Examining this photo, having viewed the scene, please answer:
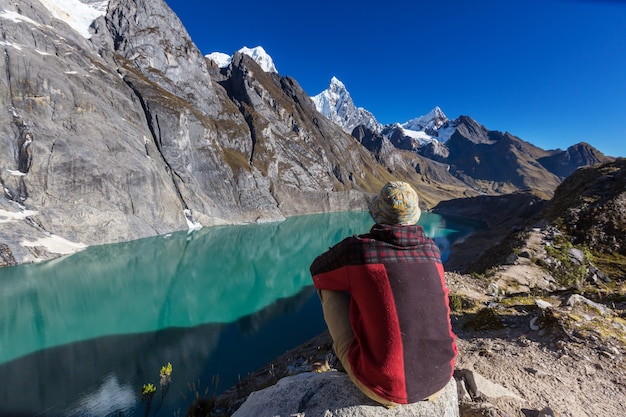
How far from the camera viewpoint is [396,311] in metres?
2.76

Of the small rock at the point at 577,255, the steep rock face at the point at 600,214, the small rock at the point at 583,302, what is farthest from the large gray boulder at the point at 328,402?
the steep rock face at the point at 600,214

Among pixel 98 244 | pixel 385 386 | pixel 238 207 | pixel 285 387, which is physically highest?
pixel 238 207

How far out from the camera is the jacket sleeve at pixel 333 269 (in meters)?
2.97

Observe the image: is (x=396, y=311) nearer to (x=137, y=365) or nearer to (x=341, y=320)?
(x=341, y=320)

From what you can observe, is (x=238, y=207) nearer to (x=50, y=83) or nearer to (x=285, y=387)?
(x=50, y=83)

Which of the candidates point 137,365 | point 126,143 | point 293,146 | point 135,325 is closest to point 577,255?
point 137,365

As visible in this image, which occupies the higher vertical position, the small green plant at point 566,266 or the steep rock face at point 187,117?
the steep rock face at point 187,117

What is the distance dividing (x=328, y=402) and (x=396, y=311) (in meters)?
1.53

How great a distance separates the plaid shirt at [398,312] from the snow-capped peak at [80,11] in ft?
382

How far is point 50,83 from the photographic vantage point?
52.8 m

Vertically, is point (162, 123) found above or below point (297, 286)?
above

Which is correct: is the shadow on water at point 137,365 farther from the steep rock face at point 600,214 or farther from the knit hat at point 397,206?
the steep rock face at point 600,214

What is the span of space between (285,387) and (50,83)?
71.3 metres

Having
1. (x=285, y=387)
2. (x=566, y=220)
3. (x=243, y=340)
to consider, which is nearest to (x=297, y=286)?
(x=243, y=340)
